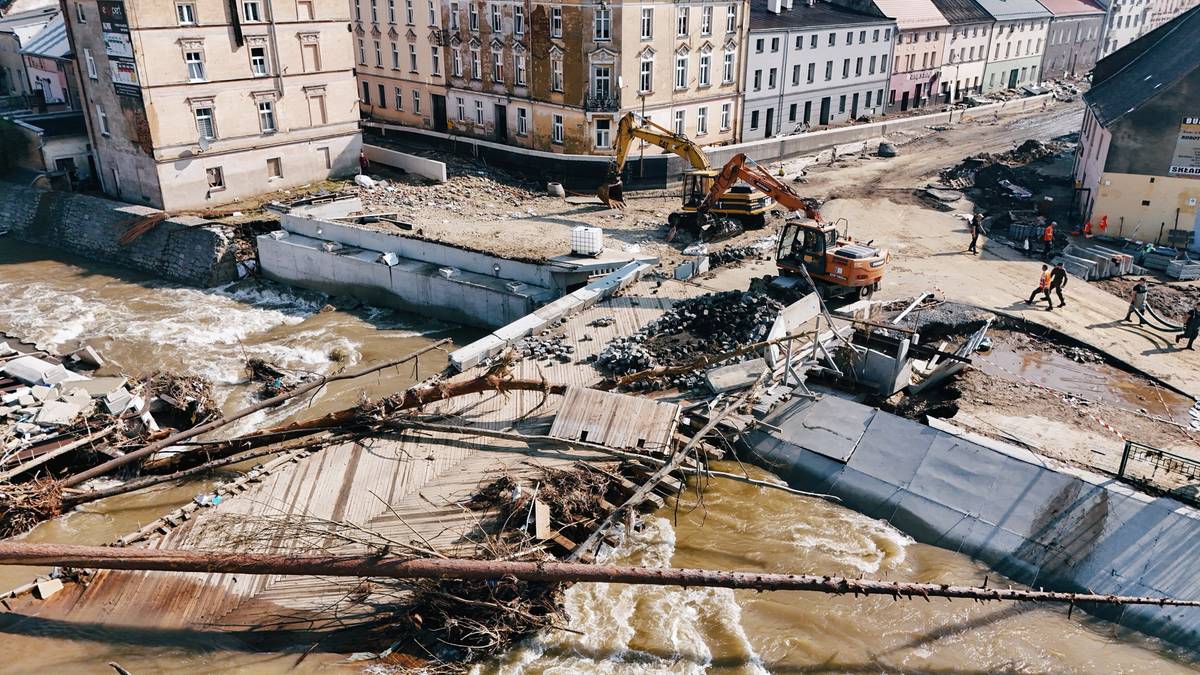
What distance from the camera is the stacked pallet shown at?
87.4ft

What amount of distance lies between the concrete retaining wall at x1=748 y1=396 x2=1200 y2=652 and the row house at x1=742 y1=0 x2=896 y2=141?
96.0 ft

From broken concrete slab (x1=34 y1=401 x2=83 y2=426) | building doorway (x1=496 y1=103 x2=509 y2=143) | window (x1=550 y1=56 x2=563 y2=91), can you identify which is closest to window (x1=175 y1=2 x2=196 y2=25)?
building doorway (x1=496 y1=103 x2=509 y2=143)

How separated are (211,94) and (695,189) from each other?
1913cm

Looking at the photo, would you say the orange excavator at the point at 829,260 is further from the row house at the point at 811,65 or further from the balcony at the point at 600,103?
the row house at the point at 811,65

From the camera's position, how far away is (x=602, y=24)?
34906 millimetres

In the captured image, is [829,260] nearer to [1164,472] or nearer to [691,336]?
[691,336]

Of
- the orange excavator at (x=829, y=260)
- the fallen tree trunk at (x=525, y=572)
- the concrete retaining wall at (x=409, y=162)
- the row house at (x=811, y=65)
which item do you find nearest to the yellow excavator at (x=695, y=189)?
the orange excavator at (x=829, y=260)

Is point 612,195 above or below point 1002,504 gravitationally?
above

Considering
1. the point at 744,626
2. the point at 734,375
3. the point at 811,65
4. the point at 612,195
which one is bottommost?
the point at 744,626

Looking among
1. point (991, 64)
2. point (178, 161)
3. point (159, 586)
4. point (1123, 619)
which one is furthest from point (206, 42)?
point (991, 64)

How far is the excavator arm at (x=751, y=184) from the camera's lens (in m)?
28.7

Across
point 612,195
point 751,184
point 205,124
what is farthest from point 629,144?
point 205,124

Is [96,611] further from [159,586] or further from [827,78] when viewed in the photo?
[827,78]

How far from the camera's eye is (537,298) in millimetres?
24594
